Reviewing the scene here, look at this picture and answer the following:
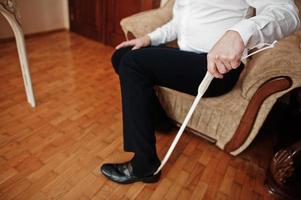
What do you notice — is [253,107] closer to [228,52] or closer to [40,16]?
[228,52]

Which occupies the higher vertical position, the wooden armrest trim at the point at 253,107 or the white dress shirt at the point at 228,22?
the white dress shirt at the point at 228,22

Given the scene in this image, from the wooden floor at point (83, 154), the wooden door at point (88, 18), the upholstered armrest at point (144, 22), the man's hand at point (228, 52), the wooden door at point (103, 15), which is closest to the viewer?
the man's hand at point (228, 52)

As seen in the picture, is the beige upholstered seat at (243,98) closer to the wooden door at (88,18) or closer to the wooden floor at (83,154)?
the wooden floor at (83,154)

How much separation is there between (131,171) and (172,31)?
681 mm

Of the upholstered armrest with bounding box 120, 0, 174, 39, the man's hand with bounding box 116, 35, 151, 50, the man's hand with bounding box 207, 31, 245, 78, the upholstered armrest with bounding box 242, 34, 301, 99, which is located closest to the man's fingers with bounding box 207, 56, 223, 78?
the man's hand with bounding box 207, 31, 245, 78

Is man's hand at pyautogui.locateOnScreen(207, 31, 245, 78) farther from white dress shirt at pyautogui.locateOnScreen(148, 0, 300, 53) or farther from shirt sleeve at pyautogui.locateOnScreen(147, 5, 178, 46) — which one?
shirt sleeve at pyautogui.locateOnScreen(147, 5, 178, 46)

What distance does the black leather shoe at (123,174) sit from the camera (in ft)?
2.97

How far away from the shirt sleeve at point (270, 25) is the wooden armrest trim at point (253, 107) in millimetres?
292

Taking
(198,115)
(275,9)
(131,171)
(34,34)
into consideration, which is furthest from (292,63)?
(34,34)

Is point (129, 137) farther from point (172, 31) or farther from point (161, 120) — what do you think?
point (172, 31)

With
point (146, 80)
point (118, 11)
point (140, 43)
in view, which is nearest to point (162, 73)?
point (146, 80)

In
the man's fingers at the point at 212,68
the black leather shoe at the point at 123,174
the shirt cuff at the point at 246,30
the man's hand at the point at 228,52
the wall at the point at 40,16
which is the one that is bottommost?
the black leather shoe at the point at 123,174

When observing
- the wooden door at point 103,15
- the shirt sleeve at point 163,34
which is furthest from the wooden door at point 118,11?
the shirt sleeve at point 163,34

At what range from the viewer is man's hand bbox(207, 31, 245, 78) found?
1.65 ft
